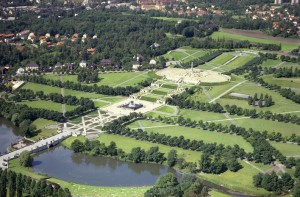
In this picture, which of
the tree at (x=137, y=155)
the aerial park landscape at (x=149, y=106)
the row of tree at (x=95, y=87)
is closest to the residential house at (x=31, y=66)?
the aerial park landscape at (x=149, y=106)

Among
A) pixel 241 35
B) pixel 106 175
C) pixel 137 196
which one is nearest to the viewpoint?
pixel 137 196

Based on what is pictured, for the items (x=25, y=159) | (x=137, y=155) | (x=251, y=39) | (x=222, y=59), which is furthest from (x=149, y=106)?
(x=251, y=39)

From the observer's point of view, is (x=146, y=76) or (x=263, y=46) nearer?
(x=146, y=76)

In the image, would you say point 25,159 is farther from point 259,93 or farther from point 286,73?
point 286,73

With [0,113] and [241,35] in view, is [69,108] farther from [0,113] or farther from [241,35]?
[241,35]

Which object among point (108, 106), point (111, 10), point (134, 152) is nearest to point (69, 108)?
point (108, 106)
